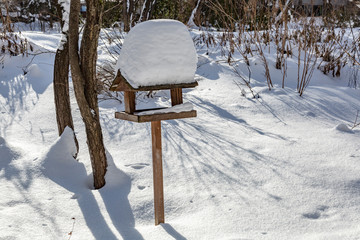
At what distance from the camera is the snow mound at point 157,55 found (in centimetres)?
218

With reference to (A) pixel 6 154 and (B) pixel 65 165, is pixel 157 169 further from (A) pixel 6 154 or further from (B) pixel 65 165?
(A) pixel 6 154

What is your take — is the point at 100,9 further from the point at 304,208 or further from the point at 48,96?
the point at 48,96

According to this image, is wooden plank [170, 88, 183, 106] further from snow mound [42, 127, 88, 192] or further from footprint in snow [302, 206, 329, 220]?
snow mound [42, 127, 88, 192]

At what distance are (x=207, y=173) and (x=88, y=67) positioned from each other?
1236 mm

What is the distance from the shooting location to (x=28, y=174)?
10.6ft

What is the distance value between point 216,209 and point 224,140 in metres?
1.27

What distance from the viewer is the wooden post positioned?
239 centimetres

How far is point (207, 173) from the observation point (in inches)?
124

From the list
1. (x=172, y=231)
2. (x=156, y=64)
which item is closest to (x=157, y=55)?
(x=156, y=64)

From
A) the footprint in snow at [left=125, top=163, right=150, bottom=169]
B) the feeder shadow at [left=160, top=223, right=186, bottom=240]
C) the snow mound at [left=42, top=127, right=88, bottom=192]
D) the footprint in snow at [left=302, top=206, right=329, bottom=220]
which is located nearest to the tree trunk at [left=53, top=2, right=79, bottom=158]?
the snow mound at [left=42, top=127, right=88, bottom=192]

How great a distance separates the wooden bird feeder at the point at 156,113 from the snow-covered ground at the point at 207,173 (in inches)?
8.7

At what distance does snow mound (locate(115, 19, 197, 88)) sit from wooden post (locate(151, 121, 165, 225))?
0.32m

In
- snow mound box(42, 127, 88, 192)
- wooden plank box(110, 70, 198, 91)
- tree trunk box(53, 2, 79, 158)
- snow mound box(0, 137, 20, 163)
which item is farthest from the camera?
tree trunk box(53, 2, 79, 158)

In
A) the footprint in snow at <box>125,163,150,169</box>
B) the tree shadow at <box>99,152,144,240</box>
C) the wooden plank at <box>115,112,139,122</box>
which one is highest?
the wooden plank at <box>115,112,139,122</box>
